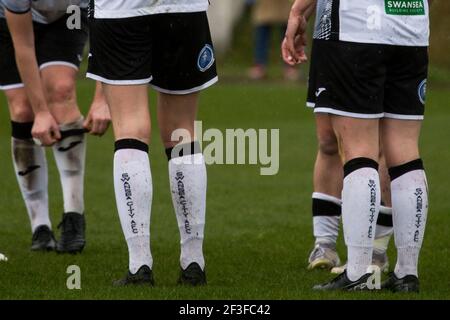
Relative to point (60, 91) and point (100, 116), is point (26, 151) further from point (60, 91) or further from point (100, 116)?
point (100, 116)

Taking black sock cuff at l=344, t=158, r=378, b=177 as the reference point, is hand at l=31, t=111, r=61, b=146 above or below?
below

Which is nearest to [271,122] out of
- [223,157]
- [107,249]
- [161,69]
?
[223,157]

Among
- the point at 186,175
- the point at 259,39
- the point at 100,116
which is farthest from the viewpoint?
the point at 259,39

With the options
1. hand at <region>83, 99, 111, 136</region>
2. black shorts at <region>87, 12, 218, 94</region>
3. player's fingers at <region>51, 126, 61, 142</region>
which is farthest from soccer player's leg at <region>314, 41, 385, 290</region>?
player's fingers at <region>51, 126, 61, 142</region>

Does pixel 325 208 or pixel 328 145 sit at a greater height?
pixel 328 145

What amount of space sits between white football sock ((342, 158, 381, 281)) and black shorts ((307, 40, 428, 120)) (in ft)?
0.81

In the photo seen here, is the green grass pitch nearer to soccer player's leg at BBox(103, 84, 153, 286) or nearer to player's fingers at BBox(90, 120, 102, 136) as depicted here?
soccer player's leg at BBox(103, 84, 153, 286)

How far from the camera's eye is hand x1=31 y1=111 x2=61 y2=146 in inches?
252

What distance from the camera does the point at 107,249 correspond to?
7.08 m

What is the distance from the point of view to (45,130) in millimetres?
6395

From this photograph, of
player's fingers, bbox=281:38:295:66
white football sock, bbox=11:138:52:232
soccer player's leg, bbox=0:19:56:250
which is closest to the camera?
player's fingers, bbox=281:38:295:66

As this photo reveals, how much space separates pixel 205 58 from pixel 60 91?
1663 millimetres

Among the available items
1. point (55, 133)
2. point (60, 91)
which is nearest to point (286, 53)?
point (55, 133)
